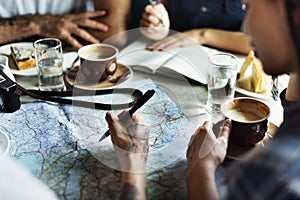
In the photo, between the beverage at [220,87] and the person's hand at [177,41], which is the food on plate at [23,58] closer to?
the person's hand at [177,41]

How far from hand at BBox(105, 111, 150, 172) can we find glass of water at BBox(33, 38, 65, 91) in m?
0.27

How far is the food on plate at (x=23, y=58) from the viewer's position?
130 cm

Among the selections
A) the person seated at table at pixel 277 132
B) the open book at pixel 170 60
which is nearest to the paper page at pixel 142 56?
the open book at pixel 170 60

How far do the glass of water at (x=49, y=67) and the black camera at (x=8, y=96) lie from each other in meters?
0.10

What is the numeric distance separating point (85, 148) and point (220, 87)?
386 mm

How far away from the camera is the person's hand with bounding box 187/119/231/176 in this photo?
91 cm

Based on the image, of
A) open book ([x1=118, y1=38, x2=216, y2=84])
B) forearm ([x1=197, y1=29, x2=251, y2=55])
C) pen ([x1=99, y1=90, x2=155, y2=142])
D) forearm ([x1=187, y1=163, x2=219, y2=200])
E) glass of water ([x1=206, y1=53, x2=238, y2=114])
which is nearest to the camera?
forearm ([x1=187, y1=163, x2=219, y2=200])

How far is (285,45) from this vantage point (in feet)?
2.12

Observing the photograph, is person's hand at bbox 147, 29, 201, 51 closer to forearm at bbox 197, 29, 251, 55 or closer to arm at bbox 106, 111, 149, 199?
forearm at bbox 197, 29, 251, 55

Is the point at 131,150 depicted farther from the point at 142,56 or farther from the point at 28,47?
the point at 28,47

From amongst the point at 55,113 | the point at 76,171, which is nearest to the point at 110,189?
the point at 76,171

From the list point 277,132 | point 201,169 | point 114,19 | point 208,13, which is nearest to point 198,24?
point 208,13

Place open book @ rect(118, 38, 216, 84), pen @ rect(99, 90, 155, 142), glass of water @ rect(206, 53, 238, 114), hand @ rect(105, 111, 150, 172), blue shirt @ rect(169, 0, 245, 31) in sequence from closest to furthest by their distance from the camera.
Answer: hand @ rect(105, 111, 150, 172) → pen @ rect(99, 90, 155, 142) → glass of water @ rect(206, 53, 238, 114) → open book @ rect(118, 38, 216, 84) → blue shirt @ rect(169, 0, 245, 31)

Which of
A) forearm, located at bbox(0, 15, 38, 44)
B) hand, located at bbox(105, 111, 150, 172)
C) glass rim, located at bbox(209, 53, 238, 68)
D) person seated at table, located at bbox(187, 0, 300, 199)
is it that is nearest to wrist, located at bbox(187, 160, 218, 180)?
hand, located at bbox(105, 111, 150, 172)
